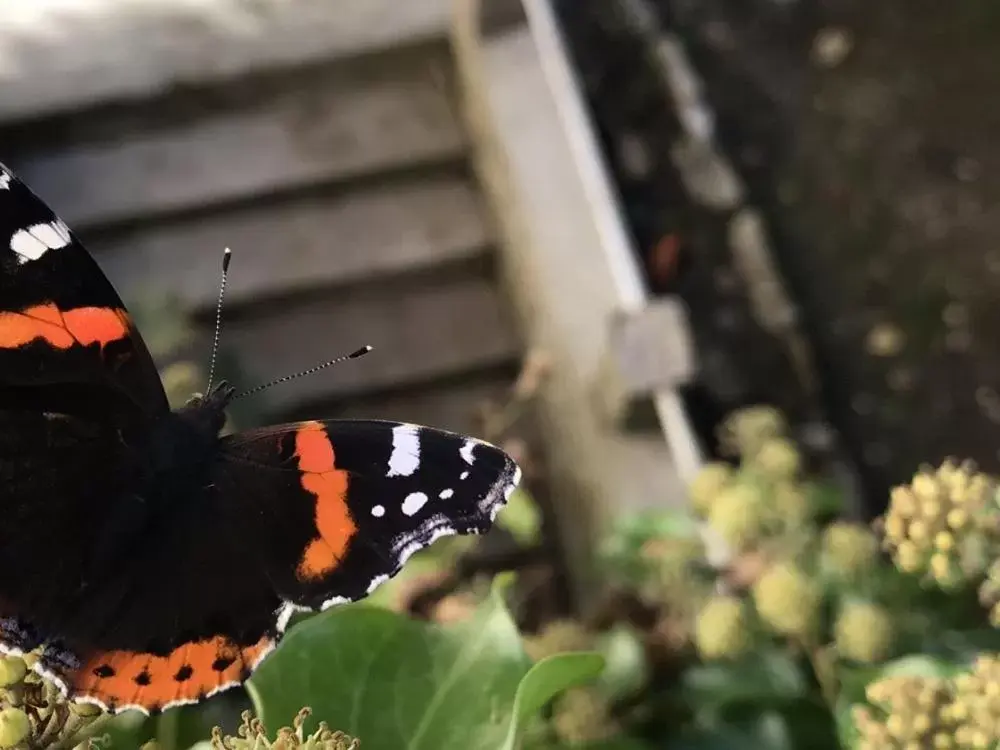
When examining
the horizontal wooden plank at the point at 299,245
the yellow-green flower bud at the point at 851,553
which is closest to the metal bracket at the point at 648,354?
the yellow-green flower bud at the point at 851,553

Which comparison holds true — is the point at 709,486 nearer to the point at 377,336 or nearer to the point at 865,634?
the point at 865,634

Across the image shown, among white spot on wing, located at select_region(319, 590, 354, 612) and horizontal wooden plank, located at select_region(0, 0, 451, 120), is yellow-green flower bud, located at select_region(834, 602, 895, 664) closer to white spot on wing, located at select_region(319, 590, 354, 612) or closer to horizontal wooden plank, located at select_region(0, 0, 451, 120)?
white spot on wing, located at select_region(319, 590, 354, 612)

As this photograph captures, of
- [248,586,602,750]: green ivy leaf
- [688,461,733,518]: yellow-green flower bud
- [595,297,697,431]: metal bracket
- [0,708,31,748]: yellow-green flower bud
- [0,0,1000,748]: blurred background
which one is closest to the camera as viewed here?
[0,708,31,748]: yellow-green flower bud

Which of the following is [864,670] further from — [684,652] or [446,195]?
[446,195]

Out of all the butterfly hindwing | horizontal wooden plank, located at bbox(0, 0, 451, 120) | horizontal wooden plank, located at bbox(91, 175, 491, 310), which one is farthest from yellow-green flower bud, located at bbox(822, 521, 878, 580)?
horizontal wooden plank, located at bbox(0, 0, 451, 120)

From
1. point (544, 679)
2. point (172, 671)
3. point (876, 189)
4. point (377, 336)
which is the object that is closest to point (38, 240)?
point (172, 671)

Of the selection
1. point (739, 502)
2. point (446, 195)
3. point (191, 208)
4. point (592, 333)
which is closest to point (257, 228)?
point (191, 208)
